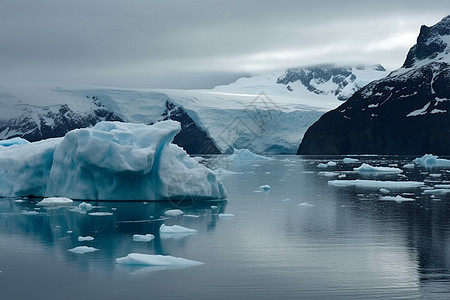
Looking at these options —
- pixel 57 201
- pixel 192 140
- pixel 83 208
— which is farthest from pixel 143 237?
pixel 192 140

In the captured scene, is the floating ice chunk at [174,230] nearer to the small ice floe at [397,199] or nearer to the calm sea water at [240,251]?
the calm sea water at [240,251]

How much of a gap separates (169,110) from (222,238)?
92.2 meters

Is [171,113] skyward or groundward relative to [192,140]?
→ skyward

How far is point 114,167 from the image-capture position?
78.3 ft

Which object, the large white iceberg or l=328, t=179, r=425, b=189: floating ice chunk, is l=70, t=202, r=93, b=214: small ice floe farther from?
l=328, t=179, r=425, b=189: floating ice chunk

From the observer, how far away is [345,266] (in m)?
13.0

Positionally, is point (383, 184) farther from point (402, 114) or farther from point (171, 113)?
point (171, 113)

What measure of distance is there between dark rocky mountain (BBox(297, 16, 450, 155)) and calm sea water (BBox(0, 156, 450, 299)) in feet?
278

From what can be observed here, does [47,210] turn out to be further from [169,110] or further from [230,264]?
[169,110]

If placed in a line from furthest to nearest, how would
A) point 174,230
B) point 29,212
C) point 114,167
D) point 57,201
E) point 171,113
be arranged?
point 171,113 < point 57,201 < point 114,167 < point 29,212 < point 174,230

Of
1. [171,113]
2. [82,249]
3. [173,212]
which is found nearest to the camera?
[82,249]

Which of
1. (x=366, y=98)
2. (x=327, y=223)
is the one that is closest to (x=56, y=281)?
(x=327, y=223)

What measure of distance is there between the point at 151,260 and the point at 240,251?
2723 mm

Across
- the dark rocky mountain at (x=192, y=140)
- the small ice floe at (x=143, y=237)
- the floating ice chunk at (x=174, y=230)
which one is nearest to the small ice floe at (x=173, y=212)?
the floating ice chunk at (x=174, y=230)
